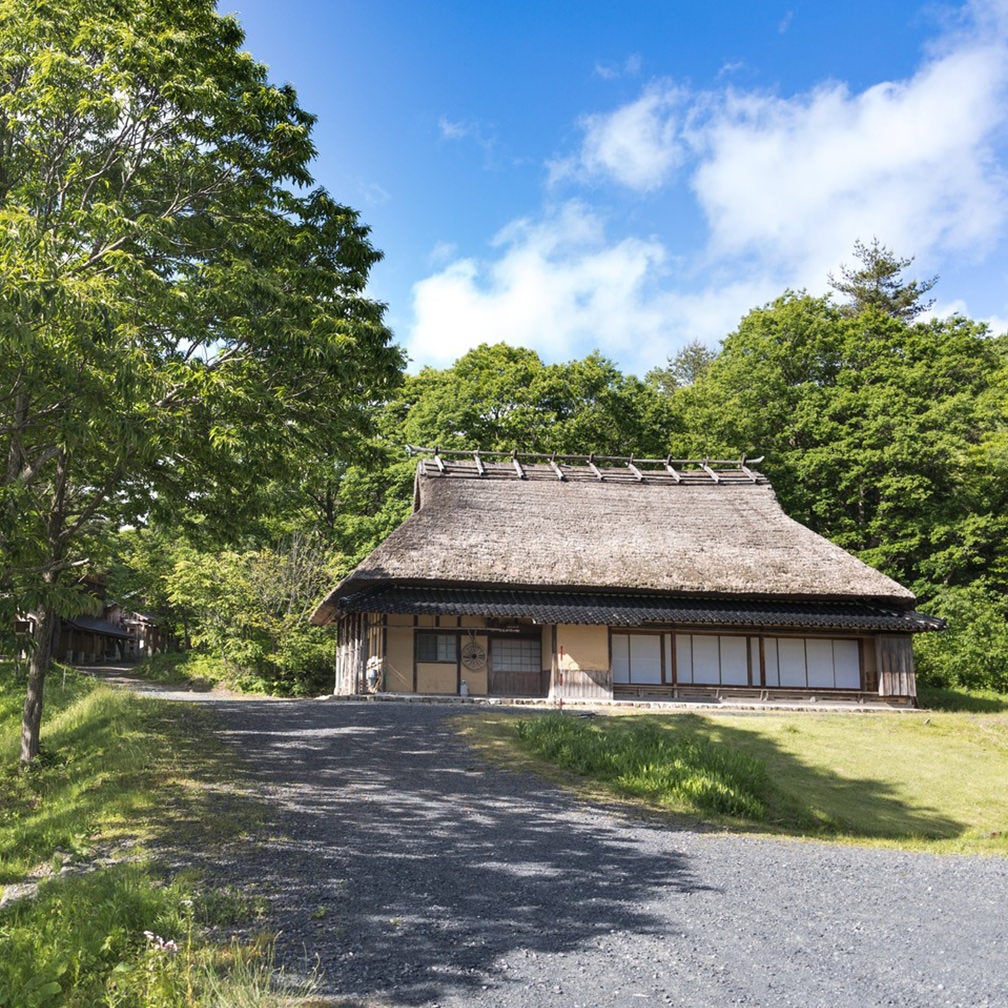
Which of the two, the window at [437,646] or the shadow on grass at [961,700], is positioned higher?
the window at [437,646]

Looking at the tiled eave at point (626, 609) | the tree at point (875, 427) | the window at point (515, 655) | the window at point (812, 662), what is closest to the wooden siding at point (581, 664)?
the tiled eave at point (626, 609)

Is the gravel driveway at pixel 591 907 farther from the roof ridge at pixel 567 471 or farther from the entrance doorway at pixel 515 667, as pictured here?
the roof ridge at pixel 567 471

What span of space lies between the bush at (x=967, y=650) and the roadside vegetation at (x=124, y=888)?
23893 millimetres

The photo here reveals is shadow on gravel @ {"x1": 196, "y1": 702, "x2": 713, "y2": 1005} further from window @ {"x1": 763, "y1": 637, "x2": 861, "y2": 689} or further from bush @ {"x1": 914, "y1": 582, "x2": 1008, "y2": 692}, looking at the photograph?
bush @ {"x1": 914, "y1": 582, "x2": 1008, "y2": 692}

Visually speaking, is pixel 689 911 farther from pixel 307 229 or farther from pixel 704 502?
pixel 704 502

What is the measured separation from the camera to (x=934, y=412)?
109 feet

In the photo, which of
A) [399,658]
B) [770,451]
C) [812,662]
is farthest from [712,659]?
[770,451]

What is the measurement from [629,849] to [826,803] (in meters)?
5.81

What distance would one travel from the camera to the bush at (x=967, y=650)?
88.2 ft

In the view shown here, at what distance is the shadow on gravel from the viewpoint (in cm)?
530

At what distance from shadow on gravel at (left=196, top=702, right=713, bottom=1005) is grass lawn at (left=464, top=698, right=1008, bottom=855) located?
1419mm

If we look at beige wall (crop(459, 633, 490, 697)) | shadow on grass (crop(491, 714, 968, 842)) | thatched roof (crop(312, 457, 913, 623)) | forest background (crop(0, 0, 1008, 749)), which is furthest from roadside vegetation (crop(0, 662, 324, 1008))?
beige wall (crop(459, 633, 490, 697))

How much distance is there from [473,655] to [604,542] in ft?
17.5

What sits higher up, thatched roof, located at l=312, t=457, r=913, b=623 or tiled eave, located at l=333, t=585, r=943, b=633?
thatched roof, located at l=312, t=457, r=913, b=623
